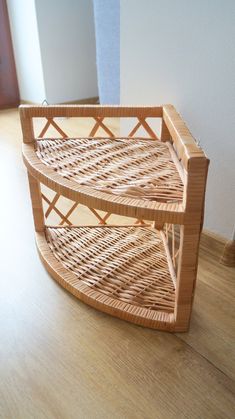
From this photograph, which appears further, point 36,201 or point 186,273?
point 36,201

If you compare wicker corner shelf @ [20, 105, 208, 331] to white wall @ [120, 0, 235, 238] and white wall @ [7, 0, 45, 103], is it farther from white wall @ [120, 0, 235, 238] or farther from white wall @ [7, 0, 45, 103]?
white wall @ [7, 0, 45, 103]

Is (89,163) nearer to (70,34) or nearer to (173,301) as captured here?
(173,301)

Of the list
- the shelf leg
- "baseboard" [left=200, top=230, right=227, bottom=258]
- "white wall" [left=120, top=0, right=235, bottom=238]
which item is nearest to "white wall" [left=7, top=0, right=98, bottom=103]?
"white wall" [left=120, top=0, right=235, bottom=238]

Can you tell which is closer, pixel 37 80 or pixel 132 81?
pixel 132 81

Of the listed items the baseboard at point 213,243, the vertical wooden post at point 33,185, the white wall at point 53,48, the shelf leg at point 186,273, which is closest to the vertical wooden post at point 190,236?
the shelf leg at point 186,273

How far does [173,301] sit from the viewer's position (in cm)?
65

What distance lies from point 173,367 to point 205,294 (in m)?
0.20

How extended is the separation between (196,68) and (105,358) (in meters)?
0.62

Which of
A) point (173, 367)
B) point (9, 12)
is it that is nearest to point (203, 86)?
point (173, 367)

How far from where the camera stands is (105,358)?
0.57m

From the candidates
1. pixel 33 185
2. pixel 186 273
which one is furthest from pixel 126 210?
pixel 33 185

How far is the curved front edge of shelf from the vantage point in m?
0.49

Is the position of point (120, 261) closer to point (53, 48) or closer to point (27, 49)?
point (53, 48)

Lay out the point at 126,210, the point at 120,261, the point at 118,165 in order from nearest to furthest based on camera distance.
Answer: the point at 126,210 → the point at 118,165 → the point at 120,261
